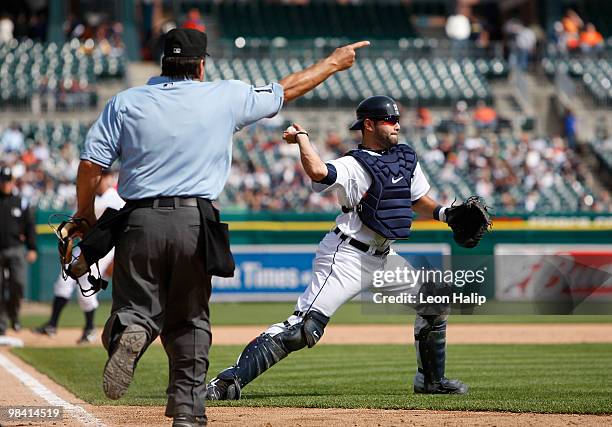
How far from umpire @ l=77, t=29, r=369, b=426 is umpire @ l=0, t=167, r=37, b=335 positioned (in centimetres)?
863

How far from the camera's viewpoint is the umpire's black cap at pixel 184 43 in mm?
5770

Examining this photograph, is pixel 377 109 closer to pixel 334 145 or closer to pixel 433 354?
pixel 433 354

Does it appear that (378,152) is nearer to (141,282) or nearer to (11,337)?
(141,282)

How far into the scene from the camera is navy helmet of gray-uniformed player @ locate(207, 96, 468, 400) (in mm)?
7496

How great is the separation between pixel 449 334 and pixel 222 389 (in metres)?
7.82

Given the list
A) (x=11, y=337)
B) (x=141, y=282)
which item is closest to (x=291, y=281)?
(x=11, y=337)

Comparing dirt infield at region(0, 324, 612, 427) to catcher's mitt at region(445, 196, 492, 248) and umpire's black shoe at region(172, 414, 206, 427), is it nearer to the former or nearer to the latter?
umpire's black shoe at region(172, 414, 206, 427)

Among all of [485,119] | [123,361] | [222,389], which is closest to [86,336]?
[222,389]

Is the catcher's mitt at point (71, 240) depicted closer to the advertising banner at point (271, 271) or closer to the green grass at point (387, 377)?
the green grass at point (387, 377)

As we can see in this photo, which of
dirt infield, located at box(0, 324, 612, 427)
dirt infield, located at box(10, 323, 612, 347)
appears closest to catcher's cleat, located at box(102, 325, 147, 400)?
dirt infield, located at box(0, 324, 612, 427)

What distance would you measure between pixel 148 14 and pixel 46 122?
376 inches

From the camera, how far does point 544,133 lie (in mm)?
29141

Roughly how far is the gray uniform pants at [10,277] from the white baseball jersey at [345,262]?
287 inches

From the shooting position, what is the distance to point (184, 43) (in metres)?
5.79
